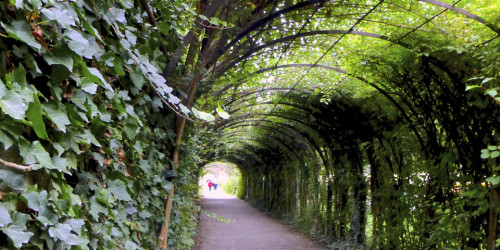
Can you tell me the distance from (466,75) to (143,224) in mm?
3214

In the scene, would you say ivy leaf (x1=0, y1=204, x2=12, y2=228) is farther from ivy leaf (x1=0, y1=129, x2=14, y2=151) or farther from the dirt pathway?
the dirt pathway

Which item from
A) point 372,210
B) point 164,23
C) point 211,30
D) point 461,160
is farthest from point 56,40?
point 372,210

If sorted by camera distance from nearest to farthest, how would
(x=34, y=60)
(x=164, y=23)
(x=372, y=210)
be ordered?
(x=34, y=60) → (x=164, y=23) → (x=372, y=210)

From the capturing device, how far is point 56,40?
1014 mm

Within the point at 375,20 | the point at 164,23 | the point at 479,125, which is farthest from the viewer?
the point at 375,20

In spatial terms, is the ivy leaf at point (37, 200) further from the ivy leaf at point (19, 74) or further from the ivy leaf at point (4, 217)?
the ivy leaf at point (19, 74)

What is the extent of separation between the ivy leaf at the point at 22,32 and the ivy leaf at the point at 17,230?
0.38m

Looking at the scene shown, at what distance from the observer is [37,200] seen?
893 mm

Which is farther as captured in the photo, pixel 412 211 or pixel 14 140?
pixel 412 211

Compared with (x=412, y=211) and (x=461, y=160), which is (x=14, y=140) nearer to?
(x=461, y=160)

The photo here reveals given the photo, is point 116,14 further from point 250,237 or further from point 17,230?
point 250,237

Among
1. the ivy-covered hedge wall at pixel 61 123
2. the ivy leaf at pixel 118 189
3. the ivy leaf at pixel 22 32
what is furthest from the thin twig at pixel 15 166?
the ivy leaf at pixel 118 189

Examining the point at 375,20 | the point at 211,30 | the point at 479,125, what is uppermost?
the point at 375,20

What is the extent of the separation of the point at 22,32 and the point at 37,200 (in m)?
0.39
